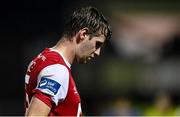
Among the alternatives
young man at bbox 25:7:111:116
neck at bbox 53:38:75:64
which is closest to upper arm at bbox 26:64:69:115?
young man at bbox 25:7:111:116

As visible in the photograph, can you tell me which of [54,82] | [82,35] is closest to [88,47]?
[82,35]

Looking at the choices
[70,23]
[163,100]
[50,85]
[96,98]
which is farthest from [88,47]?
[96,98]

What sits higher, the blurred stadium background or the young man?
the young man

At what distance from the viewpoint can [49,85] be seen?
4500mm

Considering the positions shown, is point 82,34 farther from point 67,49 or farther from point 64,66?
point 64,66

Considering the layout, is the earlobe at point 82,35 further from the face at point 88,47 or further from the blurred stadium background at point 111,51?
the blurred stadium background at point 111,51

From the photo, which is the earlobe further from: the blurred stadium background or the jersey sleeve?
the blurred stadium background

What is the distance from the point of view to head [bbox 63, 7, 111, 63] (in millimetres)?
4840

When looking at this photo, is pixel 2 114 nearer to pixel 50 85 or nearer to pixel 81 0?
pixel 81 0

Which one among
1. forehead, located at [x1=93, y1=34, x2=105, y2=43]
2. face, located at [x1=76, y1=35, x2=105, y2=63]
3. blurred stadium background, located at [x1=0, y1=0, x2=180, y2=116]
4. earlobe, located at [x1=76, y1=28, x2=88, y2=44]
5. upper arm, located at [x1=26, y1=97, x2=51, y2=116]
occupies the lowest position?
blurred stadium background, located at [x1=0, y1=0, x2=180, y2=116]

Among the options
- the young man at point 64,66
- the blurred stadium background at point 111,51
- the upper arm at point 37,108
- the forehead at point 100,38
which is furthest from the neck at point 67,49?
the blurred stadium background at point 111,51

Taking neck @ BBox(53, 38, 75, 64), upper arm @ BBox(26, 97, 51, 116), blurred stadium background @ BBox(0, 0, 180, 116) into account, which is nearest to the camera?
upper arm @ BBox(26, 97, 51, 116)

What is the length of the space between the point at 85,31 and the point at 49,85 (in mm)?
539

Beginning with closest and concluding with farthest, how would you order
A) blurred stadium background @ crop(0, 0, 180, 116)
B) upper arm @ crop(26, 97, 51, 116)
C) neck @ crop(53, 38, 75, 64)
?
upper arm @ crop(26, 97, 51, 116) < neck @ crop(53, 38, 75, 64) < blurred stadium background @ crop(0, 0, 180, 116)
